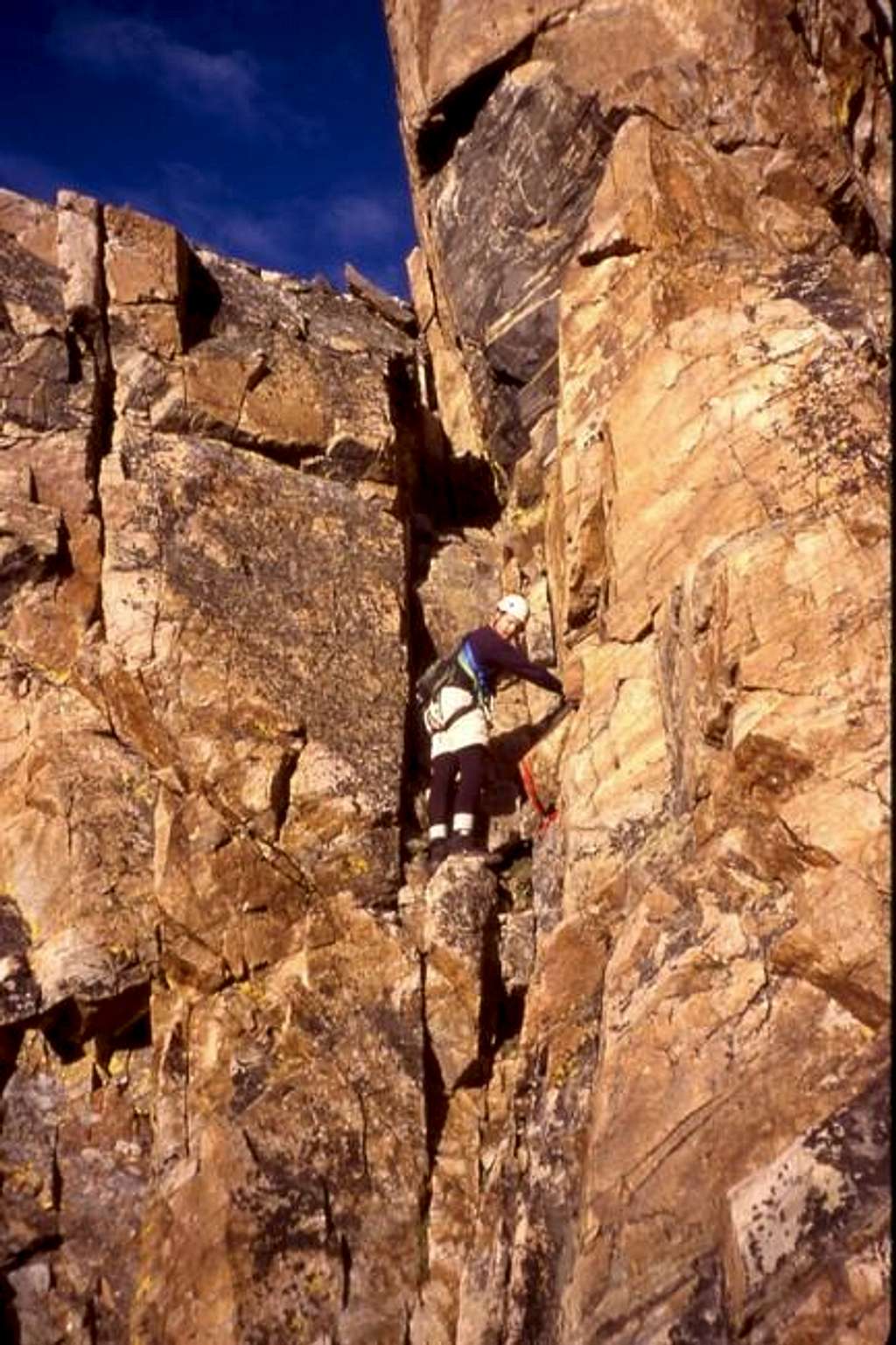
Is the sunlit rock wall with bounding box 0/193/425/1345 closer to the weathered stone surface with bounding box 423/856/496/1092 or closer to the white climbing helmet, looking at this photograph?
the weathered stone surface with bounding box 423/856/496/1092

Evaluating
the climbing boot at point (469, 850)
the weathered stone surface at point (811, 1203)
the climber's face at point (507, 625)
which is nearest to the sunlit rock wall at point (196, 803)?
the climbing boot at point (469, 850)

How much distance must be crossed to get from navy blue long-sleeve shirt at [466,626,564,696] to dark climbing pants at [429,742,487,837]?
3.32ft

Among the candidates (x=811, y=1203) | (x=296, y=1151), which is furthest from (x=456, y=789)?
(x=811, y=1203)

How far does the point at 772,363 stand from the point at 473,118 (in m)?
7.74

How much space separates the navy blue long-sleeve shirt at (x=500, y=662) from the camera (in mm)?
14516

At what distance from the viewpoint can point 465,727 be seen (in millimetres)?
14367

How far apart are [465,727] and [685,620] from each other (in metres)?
3.72

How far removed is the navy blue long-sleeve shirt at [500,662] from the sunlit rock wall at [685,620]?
0.49m

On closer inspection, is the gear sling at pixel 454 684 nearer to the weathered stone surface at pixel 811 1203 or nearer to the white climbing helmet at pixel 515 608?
the white climbing helmet at pixel 515 608

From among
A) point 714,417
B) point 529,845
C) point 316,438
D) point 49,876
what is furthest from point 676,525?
point 49,876

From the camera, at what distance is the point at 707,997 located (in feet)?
30.9

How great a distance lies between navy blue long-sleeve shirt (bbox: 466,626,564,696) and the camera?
1452 cm

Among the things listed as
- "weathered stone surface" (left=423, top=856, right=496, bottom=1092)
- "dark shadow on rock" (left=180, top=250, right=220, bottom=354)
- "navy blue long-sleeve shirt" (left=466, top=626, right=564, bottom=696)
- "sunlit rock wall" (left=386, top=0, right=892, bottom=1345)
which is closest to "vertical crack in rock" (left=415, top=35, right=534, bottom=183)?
"sunlit rock wall" (left=386, top=0, right=892, bottom=1345)

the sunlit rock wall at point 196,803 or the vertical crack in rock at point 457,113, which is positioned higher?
the vertical crack in rock at point 457,113
